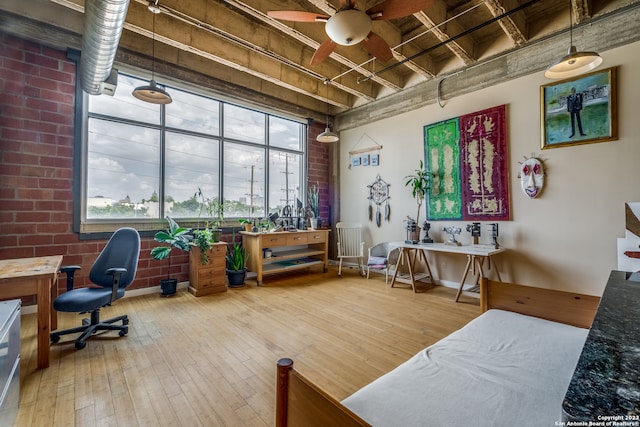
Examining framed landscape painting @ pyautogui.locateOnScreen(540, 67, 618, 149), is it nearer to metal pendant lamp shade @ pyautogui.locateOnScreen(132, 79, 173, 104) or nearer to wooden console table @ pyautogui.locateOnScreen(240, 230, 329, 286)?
wooden console table @ pyautogui.locateOnScreen(240, 230, 329, 286)

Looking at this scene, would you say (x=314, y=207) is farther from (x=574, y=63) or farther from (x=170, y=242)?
(x=574, y=63)

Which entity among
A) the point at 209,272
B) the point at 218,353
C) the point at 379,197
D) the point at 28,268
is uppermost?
the point at 379,197

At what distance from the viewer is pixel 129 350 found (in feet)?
7.97

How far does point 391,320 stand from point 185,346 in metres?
2.16

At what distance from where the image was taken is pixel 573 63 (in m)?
2.61

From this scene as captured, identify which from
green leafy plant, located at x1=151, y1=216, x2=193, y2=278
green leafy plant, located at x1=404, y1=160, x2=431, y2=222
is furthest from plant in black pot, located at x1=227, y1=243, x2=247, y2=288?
green leafy plant, located at x1=404, y1=160, x2=431, y2=222

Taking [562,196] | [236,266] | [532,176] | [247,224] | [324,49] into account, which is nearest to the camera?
[324,49]

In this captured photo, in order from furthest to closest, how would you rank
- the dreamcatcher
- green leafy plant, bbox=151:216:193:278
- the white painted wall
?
1. the dreamcatcher
2. green leafy plant, bbox=151:216:193:278
3. the white painted wall

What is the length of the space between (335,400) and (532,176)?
13.6ft

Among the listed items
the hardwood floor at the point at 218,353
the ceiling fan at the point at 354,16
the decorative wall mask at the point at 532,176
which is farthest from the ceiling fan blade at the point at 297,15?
the decorative wall mask at the point at 532,176

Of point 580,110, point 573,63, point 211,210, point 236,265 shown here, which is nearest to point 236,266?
point 236,265

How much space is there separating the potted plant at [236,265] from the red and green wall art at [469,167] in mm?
3330

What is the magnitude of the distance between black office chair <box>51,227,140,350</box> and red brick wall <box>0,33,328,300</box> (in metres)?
0.96

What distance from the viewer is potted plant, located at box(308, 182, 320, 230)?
5.67 meters
